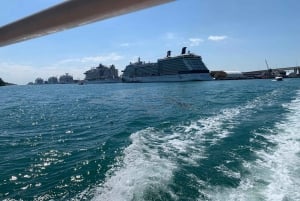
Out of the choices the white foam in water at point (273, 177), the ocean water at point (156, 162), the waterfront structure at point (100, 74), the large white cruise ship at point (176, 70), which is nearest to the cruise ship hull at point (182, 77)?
the large white cruise ship at point (176, 70)

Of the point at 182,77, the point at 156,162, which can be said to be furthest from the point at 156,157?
the point at 182,77

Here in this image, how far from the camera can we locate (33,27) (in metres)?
1.12

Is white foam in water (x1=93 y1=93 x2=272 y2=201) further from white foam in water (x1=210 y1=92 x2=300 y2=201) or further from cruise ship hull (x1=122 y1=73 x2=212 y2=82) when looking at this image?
cruise ship hull (x1=122 y1=73 x2=212 y2=82)

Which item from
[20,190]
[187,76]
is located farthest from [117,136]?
[187,76]

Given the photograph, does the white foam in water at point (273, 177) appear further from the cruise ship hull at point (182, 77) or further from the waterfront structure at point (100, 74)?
the waterfront structure at point (100, 74)

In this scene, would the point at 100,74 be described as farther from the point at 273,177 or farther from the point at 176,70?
the point at 273,177

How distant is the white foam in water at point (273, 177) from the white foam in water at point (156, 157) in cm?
64

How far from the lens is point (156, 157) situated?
7887 millimetres

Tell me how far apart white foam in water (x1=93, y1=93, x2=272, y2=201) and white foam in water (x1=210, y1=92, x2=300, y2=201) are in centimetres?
64

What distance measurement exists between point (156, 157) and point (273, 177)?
2912mm

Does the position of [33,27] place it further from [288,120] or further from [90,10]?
[288,120]

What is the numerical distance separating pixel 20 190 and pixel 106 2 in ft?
20.1

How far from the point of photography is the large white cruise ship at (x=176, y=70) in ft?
290

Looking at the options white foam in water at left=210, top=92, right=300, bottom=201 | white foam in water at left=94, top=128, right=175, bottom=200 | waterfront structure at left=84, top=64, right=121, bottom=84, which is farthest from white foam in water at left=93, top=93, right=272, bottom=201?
waterfront structure at left=84, top=64, right=121, bottom=84
